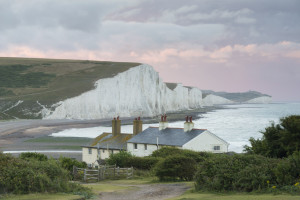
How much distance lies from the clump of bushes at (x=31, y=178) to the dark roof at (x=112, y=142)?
25.1 meters

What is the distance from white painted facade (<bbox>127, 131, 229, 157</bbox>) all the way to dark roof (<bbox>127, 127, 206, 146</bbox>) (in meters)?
0.41

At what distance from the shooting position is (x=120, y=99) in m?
159

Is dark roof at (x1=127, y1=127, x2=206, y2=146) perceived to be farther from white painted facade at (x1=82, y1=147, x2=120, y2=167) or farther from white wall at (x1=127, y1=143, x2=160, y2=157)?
white painted facade at (x1=82, y1=147, x2=120, y2=167)

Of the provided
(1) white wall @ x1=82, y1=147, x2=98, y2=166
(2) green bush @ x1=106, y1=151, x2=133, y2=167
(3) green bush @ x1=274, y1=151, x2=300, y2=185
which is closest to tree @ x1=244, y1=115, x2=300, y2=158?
(3) green bush @ x1=274, y1=151, x2=300, y2=185

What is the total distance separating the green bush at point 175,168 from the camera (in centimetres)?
2748

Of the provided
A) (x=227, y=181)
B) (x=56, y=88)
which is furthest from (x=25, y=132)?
(x=56, y=88)

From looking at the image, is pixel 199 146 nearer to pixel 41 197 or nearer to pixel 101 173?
pixel 101 173

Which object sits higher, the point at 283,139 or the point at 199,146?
the point at 199,146

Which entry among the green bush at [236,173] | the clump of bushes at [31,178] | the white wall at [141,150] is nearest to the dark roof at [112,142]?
the white wall at [141,150]

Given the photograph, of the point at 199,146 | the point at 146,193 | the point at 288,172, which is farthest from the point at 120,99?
the point at 288,172

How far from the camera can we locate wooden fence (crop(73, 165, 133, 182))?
3041 centimetres

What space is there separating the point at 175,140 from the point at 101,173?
13.2 m

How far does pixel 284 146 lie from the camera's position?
25.0 m

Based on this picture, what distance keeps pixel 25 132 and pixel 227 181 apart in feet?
259
